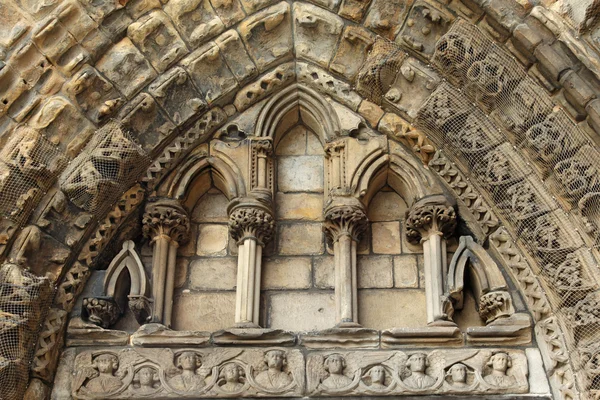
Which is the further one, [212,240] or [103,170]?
[212,240]

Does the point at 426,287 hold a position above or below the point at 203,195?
below

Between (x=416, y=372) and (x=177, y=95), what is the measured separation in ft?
8.42

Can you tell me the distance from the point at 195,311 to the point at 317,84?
1.90 metres

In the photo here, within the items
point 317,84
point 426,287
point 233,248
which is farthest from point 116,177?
point 426,287

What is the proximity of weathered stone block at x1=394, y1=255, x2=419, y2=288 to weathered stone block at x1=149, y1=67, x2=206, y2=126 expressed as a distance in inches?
70.3

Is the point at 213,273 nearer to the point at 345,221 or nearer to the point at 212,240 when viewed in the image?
the point at 212,240

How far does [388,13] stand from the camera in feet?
23.6

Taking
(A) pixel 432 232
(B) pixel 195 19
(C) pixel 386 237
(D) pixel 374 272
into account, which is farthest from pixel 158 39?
(A) pixel 432 232

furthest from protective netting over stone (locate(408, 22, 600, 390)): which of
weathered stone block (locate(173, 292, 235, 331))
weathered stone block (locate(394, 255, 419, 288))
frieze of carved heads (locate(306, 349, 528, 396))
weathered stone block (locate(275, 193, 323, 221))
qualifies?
weathered stone block (locate(173, 292, 235, 331))

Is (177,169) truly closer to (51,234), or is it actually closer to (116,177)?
(116,177)

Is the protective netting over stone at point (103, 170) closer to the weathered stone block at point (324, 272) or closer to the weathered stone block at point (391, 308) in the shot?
the weathered stone block at point (324, 272)

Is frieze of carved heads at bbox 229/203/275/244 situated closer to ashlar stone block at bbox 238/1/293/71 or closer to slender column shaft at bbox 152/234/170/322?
slender column shaft at bbox 152/234/170/322

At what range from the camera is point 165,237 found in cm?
689

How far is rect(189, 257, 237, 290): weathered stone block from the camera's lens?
6.85m
